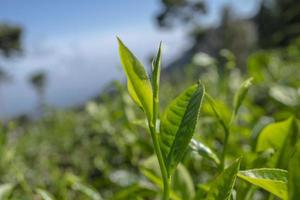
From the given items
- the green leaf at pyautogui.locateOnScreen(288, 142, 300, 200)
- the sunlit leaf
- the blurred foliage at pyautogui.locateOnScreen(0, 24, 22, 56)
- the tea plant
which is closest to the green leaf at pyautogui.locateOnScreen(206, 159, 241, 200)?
the tea plant

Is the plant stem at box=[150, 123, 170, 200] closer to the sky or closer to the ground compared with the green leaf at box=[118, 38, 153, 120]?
closer to the ground

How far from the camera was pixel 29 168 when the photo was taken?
2.76m

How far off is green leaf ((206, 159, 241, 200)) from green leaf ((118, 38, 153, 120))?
9 cm

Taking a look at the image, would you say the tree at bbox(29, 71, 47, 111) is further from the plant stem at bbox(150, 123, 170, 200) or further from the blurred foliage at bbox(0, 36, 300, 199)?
the plant stem at bbox(150, 123, 170, 200)

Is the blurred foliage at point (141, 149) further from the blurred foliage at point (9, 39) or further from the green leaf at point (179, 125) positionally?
the blurred foliage at point (9, 39)

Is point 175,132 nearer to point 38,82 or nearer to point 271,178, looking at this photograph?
point 271,178

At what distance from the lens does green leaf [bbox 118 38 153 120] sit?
0.49m

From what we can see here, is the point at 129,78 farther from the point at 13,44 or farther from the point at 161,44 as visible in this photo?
the point at 13,44

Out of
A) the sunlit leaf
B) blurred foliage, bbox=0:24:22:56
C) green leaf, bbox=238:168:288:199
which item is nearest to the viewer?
green leaf, bbox=238:168:288:199

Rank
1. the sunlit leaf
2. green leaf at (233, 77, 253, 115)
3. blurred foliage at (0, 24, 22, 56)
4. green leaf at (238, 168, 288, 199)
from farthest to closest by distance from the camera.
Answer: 1. blurred foliage at (0, 24, 22, 56)
2. the sunlit leaf
3. green leaf at (233, 77, 253, 115)
4. green leaf at (238, 168, 288, 199)

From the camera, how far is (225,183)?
1.52 feet

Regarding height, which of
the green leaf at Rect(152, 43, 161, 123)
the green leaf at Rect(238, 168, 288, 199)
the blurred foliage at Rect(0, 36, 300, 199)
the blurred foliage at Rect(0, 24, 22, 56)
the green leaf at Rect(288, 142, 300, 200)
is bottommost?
the blurred foliage at Rect(0, 24, 22, 56)

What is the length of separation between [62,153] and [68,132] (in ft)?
0.76

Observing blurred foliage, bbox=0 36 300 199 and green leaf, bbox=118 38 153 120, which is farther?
blurred foliage, bbox=0 36 300 199
